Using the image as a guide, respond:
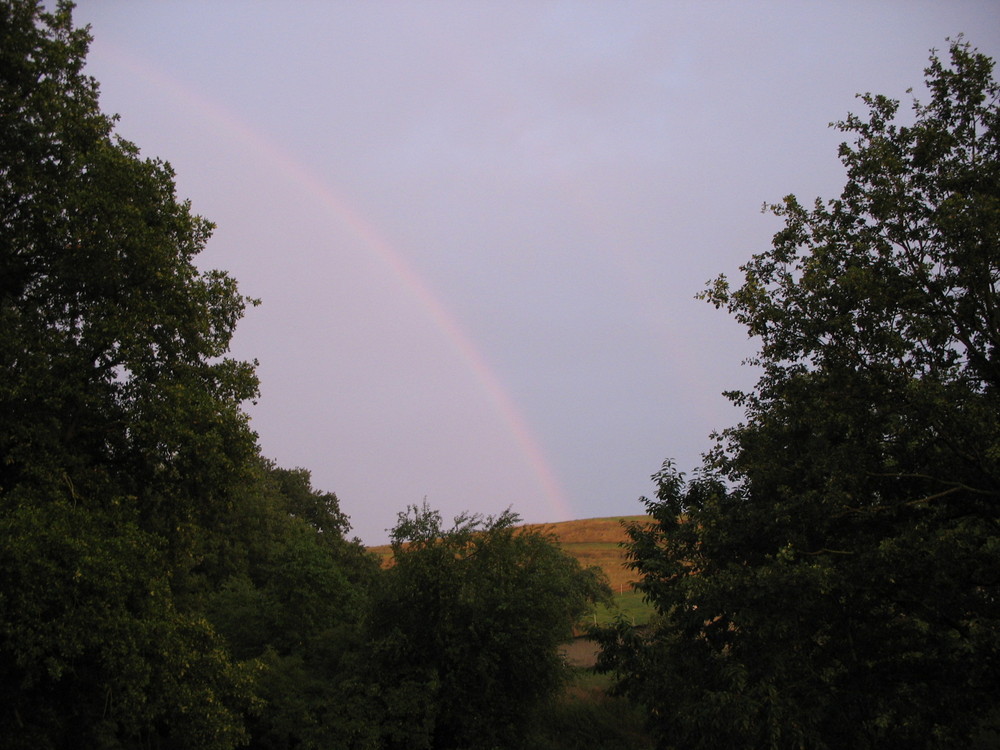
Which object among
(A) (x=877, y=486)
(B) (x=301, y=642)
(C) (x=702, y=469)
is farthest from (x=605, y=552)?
(A) (x=877, y=486)

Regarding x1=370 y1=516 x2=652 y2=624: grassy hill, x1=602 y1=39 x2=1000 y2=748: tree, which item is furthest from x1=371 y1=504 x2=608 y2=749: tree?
x1=602 y1=39 x2=1000 y2=748: tree

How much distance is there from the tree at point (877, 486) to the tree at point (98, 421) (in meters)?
11.1

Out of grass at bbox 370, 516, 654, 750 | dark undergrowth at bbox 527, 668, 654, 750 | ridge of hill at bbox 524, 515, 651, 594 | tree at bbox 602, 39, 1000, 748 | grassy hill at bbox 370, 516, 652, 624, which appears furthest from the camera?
ridge of hill at bbox 524, 515, 651, 594

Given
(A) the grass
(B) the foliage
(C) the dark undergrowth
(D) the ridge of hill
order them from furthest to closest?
(D) the ridge of hill
(C) the dark undergrowth
(A) the grass
(B) the foliage

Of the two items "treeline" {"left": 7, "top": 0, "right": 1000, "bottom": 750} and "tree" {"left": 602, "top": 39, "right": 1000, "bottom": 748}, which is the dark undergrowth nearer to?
"treeline" {"left": 7, "top": 0, "right": 1000, "bottom": 750}

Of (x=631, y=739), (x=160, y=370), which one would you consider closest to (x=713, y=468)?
(x=160, y=370)

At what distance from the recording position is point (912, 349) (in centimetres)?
1416

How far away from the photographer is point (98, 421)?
1684 cm

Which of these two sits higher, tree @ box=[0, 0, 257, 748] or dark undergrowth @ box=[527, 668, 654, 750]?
tree @ box=[0, 0, 257, 748]

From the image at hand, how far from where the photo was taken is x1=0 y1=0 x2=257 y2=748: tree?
46.7ft

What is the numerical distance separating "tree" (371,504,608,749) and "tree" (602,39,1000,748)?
12.5 m

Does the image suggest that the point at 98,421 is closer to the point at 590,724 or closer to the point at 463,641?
the point at 463,641

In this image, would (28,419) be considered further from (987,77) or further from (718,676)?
→ (987,77)

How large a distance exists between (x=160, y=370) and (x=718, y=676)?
47.4 feet
